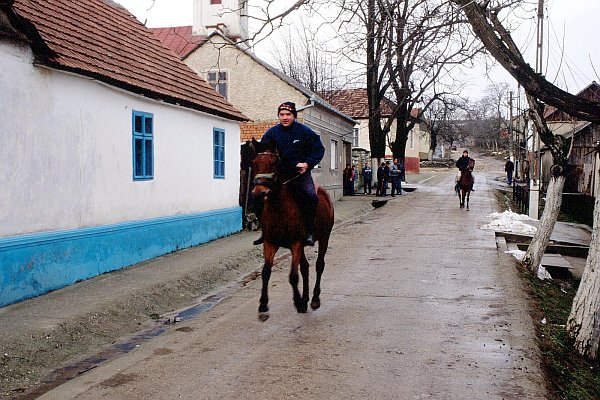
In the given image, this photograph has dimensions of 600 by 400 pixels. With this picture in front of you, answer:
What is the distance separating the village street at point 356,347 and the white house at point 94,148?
2.54 m

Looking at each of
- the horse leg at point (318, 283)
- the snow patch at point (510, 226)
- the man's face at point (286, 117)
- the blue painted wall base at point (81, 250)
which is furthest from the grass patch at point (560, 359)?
the snow patch at point (510, 226)

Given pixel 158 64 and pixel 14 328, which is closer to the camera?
pixel 14 328

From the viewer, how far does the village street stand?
5.22 metres

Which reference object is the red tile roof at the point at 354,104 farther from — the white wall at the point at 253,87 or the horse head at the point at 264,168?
the horse head at the point at 264,168

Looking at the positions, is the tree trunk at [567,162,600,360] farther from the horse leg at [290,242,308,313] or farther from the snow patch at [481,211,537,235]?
the snow patch at [481,211,537,235]

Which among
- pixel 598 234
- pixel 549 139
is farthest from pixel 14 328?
pixel 549 139

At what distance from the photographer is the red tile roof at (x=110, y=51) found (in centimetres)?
980

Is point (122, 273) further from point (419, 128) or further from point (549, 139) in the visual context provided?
point (419, 128)

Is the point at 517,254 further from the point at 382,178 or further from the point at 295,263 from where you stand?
the point at 382,178

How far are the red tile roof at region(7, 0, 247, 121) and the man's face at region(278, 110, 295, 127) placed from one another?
391cm

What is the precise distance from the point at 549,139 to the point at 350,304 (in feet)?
19.5

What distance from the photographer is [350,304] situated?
845 centimetres

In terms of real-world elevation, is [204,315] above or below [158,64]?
below

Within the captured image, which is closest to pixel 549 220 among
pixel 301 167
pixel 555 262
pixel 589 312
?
pixel 555 262
